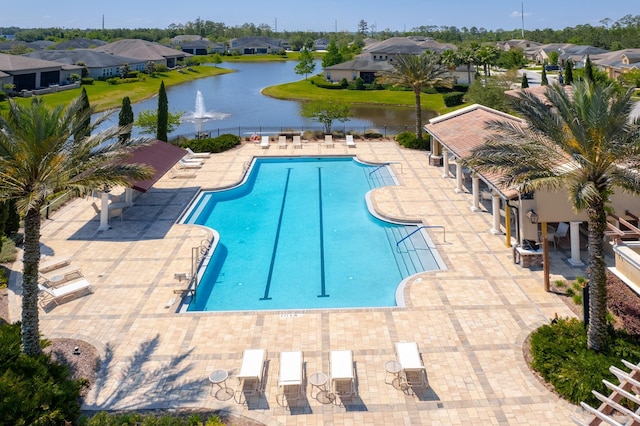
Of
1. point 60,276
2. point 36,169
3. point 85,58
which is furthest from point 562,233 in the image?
point 85,58

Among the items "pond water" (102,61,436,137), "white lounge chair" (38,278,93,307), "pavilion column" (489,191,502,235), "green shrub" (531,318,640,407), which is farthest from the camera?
"pond water" (102,61,436,137)

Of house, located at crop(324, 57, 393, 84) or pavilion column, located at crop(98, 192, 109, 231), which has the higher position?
house, located at crop(324, 57, 393, 84)

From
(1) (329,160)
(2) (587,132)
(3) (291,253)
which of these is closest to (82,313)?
(3) (291,253)

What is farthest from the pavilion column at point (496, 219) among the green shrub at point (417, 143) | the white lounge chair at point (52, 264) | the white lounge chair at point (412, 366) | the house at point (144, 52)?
the house at point (144, 52)

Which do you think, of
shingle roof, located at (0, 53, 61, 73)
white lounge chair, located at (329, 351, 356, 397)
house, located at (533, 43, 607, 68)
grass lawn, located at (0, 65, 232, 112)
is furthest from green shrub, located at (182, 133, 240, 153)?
house, located at (533, 43, 607, 68)

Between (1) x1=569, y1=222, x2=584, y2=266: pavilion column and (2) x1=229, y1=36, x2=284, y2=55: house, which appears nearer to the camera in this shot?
(1) x1=569, y1=222, x2=584, y2=266: pavilion column

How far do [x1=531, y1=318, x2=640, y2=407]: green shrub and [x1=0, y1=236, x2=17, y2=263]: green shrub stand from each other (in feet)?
59.8

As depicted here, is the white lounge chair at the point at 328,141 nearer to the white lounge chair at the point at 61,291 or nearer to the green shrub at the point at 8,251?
the green shrub at the point at 8,251

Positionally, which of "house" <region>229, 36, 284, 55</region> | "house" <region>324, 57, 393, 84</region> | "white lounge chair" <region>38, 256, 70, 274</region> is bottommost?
"white lounge chair" <region>38, 256, 70, 274</region>

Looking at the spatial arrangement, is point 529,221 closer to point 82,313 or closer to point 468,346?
point 468,346

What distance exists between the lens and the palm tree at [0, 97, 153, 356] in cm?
1098

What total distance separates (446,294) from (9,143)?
42.1 feet

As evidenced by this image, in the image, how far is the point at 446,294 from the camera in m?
15.7

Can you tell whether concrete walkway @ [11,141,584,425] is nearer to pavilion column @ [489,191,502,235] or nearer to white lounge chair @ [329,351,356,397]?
white lounge chair @ [329,351,356,397]
